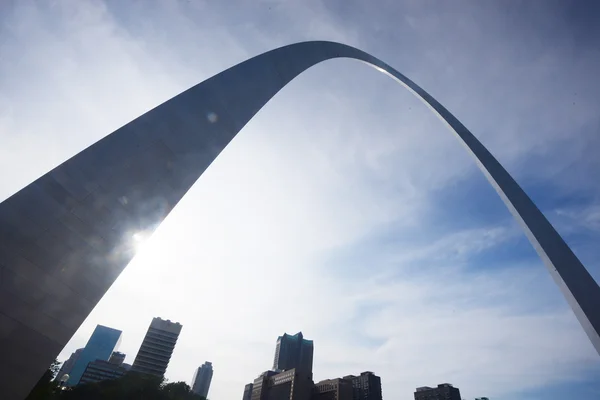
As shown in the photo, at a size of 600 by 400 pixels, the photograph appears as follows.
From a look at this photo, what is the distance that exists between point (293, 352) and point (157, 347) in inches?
3279

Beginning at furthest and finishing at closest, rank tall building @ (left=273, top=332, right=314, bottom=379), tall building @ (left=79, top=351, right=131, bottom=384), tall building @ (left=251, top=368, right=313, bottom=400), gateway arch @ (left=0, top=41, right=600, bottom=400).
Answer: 1. tall building @ (left=273, top=332, right=314, bottom=379)
2. tall building @ (left=79, top=351, right=131, bottom=384)
3. tall building @ (left=251, top=368, right=313, bottom=400)
4. gateway arch @ (left=0, top=41, right=600, bottom=400)

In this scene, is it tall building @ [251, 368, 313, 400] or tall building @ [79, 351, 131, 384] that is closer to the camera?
tall building @ [251, 368, 313, 400]

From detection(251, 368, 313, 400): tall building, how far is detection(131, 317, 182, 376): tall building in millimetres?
38015

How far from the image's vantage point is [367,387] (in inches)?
4434

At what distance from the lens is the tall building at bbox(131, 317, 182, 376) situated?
4205 inches

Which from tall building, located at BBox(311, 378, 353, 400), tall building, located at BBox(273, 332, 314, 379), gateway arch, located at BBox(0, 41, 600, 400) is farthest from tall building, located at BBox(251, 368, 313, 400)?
gateway arch, located at BBox(0, 41, 600, 400)

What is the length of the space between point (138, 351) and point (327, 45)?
13122cm

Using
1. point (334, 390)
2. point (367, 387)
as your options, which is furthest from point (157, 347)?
point (367, 387)

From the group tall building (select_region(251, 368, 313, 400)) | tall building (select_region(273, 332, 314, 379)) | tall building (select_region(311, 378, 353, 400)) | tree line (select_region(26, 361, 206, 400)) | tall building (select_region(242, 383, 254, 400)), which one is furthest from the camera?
tall building (select_region(273, 332, 314, 379))

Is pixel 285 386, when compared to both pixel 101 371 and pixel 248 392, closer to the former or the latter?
pixel 248 392

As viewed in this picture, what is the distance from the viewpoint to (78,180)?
5930mm

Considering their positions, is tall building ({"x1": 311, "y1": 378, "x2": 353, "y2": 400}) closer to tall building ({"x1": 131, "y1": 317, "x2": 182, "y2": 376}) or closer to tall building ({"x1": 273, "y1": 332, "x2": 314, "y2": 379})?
tall building ({"x1": 131, "y1": 317, "x2": 182, "y2": 376})

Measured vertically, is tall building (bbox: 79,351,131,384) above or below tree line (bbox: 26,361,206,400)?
above

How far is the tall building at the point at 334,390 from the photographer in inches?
3602
